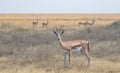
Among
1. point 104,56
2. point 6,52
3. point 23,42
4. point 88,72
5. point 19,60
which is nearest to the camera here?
point 88,72

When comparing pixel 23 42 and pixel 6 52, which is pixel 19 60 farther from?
pixel 23 42

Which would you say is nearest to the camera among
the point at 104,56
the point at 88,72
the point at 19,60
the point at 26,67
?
the point at 88,72

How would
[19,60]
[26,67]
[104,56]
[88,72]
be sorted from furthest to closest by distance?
1. [104,56]
2. [19,60]
3. [26,67]
4. [88,72]

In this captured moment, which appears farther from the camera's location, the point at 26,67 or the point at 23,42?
the point at 23,42

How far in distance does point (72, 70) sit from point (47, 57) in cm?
239

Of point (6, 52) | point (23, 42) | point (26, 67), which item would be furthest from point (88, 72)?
point (23, 42)

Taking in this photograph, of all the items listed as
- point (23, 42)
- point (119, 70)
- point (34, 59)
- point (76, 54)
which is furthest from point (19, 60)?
point (23, 42)

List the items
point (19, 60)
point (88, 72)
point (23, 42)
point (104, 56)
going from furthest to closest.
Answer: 1. point (23, 42)
2. point (104, 56)
3. point (19, 60)
4. point (88, 72)

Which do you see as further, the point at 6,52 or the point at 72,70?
the point at 6,52

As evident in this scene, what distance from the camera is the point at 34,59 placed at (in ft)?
40.8

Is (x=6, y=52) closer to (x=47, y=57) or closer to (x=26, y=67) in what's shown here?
(x=47, y=57)

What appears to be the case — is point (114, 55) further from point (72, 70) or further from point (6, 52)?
point (6, 52)

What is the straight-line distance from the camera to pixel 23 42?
17656 mm

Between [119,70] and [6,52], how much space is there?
→ 5.49 metres
